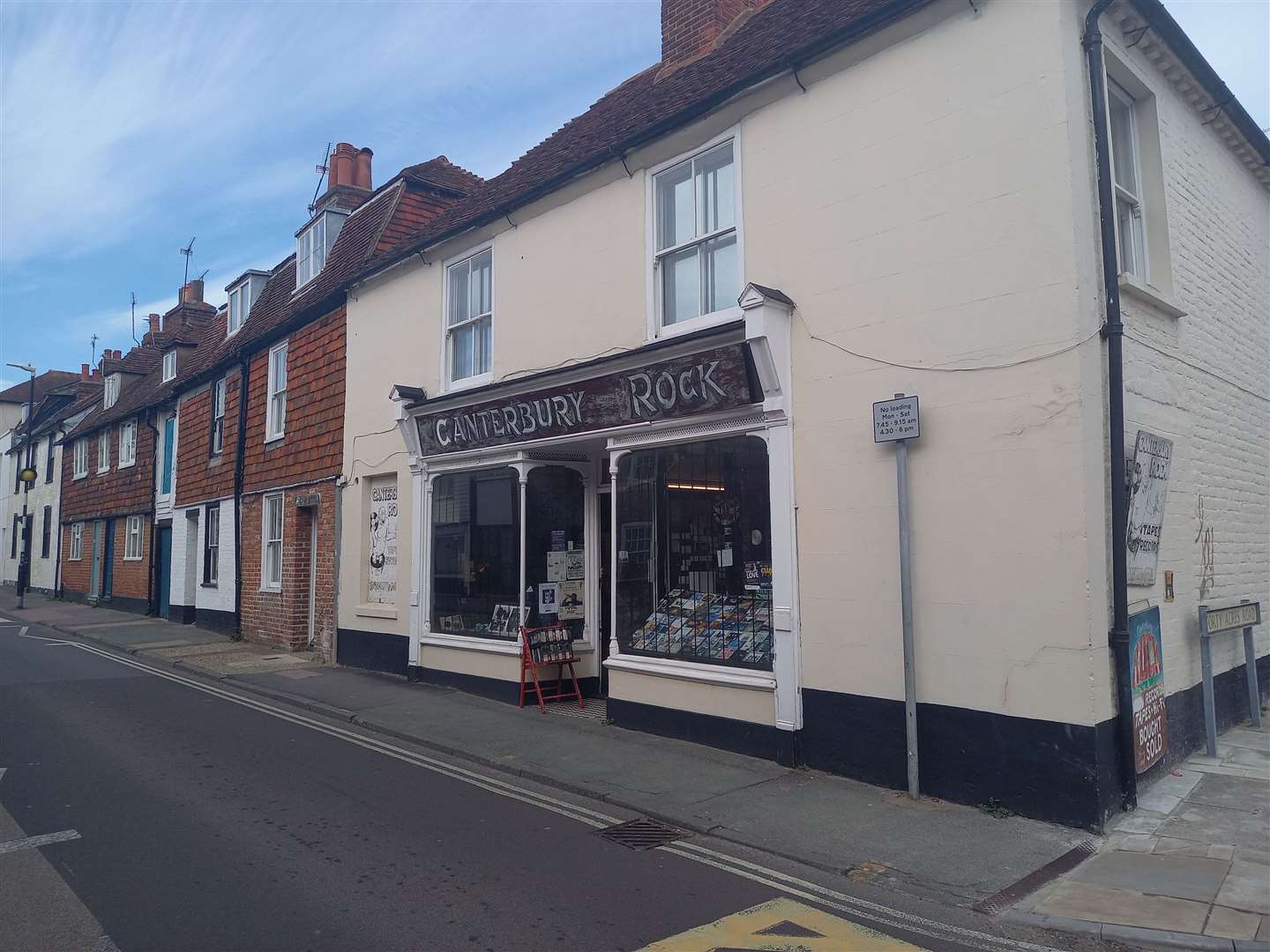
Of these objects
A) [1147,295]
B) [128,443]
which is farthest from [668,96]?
[128,443]

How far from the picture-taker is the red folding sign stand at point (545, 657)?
10.5 m

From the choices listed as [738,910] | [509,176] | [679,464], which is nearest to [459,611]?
[679,464]

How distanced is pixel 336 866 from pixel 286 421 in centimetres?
1245

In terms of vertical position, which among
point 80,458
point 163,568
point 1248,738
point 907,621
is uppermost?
point 80,458

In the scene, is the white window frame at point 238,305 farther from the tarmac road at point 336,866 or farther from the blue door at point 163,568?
the tarmac road at point 336,866

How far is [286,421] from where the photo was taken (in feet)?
53.9

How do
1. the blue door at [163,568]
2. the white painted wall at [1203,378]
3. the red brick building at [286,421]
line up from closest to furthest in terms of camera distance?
the white painted wall at [1203,378], the red brick building at [286,421], the blue door at [163,568]

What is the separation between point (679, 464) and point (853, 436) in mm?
2089

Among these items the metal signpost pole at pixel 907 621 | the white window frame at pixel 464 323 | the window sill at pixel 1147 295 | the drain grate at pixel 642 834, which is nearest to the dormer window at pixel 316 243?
the white window frame at pixel 464 323

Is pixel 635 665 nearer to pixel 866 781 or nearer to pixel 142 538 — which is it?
pixel 866 781

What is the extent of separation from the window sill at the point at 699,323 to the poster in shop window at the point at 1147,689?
13.7 ft

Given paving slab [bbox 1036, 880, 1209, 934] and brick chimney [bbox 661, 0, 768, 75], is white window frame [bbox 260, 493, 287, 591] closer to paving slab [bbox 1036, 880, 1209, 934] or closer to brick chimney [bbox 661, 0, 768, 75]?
brick chimney [bbox 661, 0, 768, 75]

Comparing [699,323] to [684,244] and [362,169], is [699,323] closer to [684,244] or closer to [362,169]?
[684,244]

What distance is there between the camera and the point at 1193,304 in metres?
8.20
